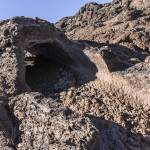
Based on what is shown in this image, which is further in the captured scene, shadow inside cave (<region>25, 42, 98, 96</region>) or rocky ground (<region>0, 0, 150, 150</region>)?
shadow inside cave (<region>25, 42, 98, 96</region>)

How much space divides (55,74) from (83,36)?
3709 millimetres

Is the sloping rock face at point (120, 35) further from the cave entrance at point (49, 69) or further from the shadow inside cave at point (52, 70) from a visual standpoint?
the cave entrance at point (49, 69)

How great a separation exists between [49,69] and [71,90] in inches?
44.2

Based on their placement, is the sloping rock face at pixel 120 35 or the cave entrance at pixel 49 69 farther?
the cave entrance at pixel 49 69

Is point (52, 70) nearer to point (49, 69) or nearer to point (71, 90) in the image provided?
point (49, 69)

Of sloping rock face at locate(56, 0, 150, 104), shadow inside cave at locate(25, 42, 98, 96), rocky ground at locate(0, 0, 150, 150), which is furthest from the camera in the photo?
shadow inside cave at locate(25, 42, 98, 96)

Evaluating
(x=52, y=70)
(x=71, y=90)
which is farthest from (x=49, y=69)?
(x=71, y=90)

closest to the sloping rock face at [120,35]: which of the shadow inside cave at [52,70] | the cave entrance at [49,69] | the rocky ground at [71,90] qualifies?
the rocky ground at [71,90]

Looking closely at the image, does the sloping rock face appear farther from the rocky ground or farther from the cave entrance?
the cave entrance

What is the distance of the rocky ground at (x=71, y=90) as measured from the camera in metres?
6.26

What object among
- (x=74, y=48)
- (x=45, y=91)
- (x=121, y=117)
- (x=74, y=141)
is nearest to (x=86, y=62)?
(x=74, y=48)

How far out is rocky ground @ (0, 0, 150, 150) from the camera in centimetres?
626

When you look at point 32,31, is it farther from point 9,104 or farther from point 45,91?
point 9,104

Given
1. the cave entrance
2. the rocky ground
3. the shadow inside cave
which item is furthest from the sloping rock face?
the cave entrance
